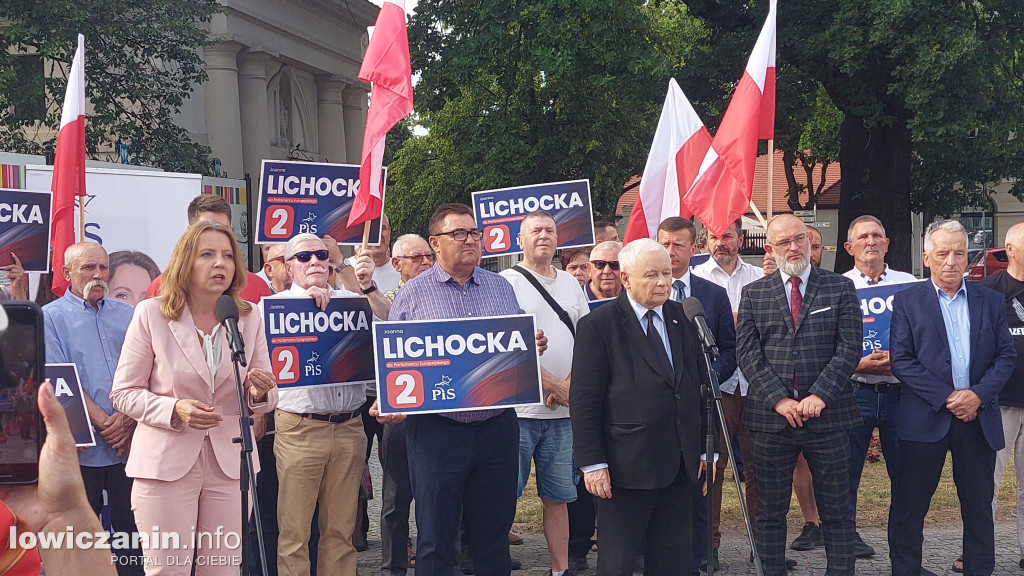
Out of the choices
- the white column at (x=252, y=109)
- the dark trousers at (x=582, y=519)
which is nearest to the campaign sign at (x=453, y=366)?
the dark trousers at (x=582, y=519)

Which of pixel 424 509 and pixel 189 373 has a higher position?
pixel 189 373

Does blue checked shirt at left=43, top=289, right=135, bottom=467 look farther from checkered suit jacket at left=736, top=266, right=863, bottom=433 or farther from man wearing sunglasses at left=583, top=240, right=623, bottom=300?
checkered suit jacket at left=736, top=266, right=863, bottom=433

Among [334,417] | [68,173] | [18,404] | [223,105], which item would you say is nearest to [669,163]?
[334,417]

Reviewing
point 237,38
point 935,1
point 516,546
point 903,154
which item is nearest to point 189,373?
point 516,546

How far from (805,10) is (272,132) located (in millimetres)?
20878

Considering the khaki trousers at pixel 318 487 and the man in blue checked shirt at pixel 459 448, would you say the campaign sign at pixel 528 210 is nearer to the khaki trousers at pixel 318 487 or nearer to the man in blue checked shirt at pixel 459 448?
the man in blue checked shirt at pixel 459 448

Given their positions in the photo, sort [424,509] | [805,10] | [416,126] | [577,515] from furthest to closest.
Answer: [416,126], [805,10], [577,515], [424,509]

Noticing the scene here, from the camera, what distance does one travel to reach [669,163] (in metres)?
10.0

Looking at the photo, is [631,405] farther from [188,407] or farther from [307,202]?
[307,202]

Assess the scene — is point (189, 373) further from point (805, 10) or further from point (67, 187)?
point (805, 10)

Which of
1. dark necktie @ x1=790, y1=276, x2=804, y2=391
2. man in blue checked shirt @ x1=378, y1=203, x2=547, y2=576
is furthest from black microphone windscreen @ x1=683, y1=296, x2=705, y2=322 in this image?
dark necktie @ x1=790, y1=276, x2=804, y2=391

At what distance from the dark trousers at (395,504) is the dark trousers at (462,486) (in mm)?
1364

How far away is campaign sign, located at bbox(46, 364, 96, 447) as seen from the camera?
5.67 m

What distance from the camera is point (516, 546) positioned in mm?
8148
